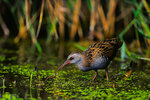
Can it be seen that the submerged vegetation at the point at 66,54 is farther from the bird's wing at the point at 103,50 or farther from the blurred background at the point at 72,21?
the bird's wing at the point at 103,50

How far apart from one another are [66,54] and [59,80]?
1217 mm

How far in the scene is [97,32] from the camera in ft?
29.8

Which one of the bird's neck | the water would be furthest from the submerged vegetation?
the bird's neck

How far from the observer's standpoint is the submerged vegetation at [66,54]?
4.50 m

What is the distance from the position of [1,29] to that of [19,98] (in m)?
6.66

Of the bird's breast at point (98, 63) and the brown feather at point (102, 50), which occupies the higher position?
the brown feather at point (102, 50)

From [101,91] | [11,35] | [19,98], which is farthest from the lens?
[11,35]

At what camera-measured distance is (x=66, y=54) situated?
6309 millimetres

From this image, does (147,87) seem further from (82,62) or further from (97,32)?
(97,32)

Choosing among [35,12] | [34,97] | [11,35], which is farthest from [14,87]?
[11,35]

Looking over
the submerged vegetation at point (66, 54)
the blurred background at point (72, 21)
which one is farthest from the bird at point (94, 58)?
the blurred background at point (72, 21)

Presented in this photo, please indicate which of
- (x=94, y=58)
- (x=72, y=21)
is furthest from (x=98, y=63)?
(x=72, y=21)

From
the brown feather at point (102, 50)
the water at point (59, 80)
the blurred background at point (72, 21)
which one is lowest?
the water at point (59, 80)

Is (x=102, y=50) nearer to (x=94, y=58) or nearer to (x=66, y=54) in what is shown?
(x=94, y=58)
